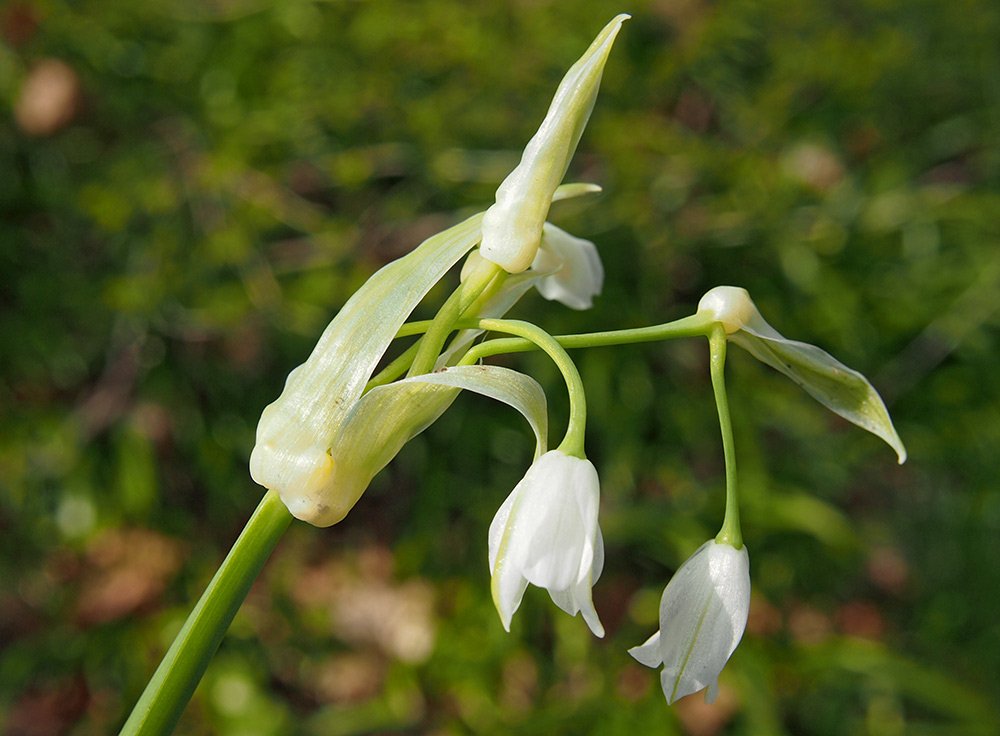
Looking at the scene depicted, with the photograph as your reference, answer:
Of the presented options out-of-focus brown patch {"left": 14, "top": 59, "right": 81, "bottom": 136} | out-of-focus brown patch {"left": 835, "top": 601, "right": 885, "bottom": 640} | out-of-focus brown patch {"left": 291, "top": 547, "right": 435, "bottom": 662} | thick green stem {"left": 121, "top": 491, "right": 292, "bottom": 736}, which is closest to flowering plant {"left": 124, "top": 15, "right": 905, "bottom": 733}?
thick green stem {"left": 121, "top": 491, "right": 292, "bottom": 736}

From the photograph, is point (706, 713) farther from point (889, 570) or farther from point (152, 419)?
point (152, 419)

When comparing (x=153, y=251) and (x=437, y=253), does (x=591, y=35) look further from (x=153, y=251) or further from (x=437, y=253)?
(x=437, y=253)

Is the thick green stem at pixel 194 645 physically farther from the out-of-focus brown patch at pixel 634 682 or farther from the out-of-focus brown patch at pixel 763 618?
the out-of-focus brown patch at pixel 763 618

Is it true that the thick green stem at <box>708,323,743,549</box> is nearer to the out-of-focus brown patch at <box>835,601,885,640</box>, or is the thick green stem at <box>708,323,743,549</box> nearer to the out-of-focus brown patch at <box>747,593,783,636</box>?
the out-of-focus brown patch at <box>747,593,783,636</box>

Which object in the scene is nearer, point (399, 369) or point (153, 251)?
point (399, 369)

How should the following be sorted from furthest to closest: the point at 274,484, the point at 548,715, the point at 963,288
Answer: the point at 963,288, the point at 548,715, the point at 274,484

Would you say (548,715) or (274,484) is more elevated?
(274,484)

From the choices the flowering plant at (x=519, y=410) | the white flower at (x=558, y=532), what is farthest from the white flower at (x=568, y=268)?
the white flower at (x=558, y=532)

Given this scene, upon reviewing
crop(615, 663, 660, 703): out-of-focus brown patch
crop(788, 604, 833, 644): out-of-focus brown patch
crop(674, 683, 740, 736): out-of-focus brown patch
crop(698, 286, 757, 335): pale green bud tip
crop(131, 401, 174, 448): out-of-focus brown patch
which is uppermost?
crop(698, 286, 757, 335): pale green bud tip

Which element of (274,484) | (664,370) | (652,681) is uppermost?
(274,484)

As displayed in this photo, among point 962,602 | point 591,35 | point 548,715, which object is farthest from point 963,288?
point 548,715
